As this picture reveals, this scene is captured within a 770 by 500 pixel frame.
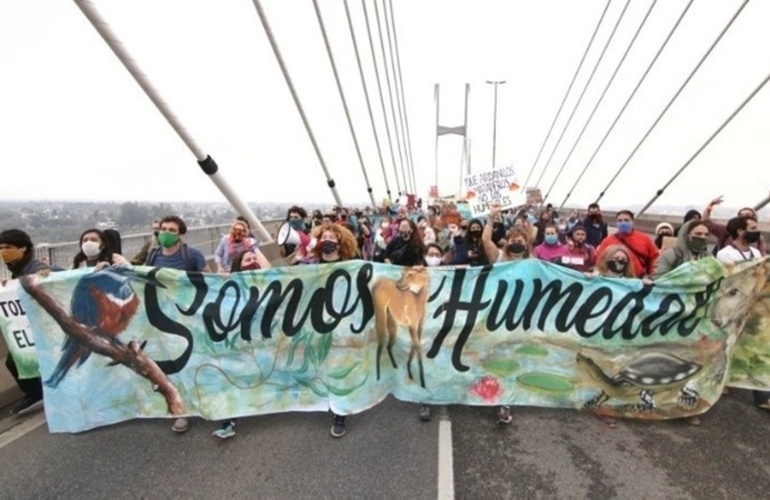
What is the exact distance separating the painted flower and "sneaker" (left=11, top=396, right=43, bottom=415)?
4.21 m

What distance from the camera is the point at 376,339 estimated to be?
408 centimetres

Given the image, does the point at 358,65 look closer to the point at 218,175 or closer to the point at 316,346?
the point at 218,175

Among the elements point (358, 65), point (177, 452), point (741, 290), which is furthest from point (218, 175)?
point (358, 65)

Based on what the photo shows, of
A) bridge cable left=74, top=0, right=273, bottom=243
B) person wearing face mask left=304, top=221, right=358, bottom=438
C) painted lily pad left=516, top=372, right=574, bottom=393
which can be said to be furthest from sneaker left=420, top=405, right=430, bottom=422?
bridge cable left=74, top=0, right=273, bottom=243

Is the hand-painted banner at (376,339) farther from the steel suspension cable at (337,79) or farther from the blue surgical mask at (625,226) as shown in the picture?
the steel suspension cable at (337,79)

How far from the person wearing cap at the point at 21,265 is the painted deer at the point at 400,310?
292 centimetres

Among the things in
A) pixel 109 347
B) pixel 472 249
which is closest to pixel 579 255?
pixel 472 249

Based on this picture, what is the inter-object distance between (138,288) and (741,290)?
17.7ft

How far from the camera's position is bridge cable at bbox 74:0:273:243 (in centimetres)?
792

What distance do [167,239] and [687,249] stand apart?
5.39 meters

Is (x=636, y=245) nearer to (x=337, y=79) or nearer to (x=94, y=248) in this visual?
(x=94, y=248)

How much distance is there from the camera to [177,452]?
3.58 m

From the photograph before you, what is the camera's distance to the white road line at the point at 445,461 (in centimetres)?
301

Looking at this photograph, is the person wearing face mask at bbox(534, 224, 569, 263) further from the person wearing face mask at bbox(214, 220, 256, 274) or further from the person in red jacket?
the person wearing face mask at bbox(214, 220, 256, 274)
